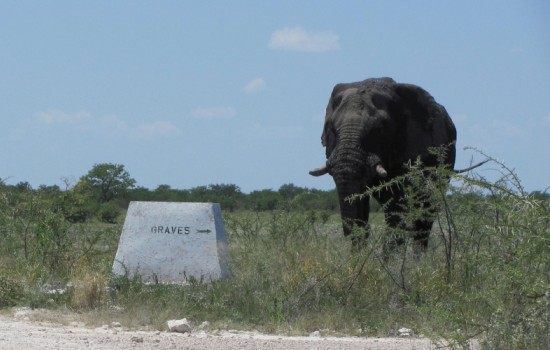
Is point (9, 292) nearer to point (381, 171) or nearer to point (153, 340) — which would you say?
point (153, 340)

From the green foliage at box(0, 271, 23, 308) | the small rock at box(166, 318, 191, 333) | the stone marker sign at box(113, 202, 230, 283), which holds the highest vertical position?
the stone marker sign at box(113, 202, 230, 283)

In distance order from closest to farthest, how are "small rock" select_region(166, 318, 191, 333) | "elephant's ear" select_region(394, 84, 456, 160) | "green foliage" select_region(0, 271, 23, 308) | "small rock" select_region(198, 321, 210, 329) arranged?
"small rock" select_region(166, 318, 191, 333) → "small rock" select_region(198, 321, 210, 329) → "green foliage" select_region(0, 271, 23, 308) → "elephant's ear" select_region(394, 84, 456, 160)

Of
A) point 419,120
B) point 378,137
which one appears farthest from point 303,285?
point 419,120

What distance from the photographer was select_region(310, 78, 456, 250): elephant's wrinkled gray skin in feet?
48.2

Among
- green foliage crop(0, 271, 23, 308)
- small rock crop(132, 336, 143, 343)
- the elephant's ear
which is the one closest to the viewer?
small rock crop(132, 336, 143, 343)

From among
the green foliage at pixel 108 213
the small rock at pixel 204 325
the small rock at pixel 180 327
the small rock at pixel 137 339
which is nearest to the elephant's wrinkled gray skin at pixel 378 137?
the small rock at pixel 204 325

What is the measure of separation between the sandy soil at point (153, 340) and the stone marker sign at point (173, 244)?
1.89 meters

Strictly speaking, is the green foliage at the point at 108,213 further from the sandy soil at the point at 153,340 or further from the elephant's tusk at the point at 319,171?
the sandy soil at the point at 153,340

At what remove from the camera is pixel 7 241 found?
1499 cm

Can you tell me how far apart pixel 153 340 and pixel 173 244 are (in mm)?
Result: 3240

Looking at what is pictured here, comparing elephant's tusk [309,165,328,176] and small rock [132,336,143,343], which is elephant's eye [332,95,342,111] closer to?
elephant's tusk [309,165,328,176]

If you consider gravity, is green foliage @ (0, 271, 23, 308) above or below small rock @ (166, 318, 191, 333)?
above

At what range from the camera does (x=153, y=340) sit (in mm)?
9938

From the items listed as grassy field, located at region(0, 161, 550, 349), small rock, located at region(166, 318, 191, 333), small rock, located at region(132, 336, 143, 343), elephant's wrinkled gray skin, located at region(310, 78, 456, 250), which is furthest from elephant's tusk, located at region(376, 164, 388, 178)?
small rock, located at region(132, 336, 143, 343)
